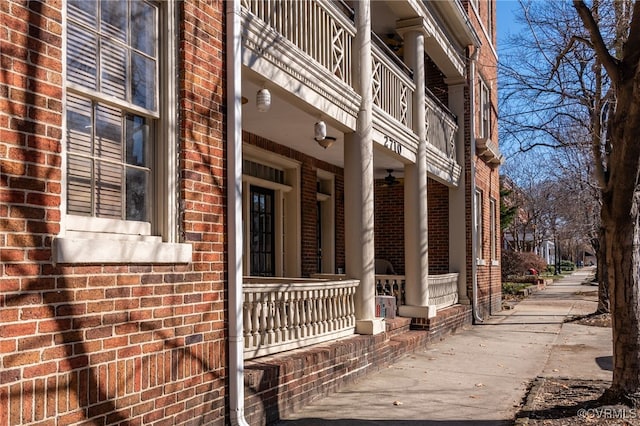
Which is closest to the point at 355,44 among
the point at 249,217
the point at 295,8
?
the point at 295,8

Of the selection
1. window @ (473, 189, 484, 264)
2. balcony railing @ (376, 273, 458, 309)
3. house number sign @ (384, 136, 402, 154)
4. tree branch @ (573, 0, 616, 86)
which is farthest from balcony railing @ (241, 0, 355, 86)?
window @ (473, 189, 484, 264)

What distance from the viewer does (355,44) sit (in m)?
8.85

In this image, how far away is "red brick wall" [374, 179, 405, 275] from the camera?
15617mm

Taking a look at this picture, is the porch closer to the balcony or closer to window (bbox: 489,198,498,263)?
the balcony

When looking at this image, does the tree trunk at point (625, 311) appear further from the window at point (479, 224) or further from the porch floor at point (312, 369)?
the window at point (479, 224)

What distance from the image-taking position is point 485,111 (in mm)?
17688

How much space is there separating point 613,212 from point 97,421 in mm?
5057

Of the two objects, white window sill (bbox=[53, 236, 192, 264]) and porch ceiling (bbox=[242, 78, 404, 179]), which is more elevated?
porch ceiling (bbox=[242, 78, 404, 179])

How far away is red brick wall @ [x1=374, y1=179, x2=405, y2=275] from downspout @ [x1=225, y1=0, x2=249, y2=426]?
1024 cm

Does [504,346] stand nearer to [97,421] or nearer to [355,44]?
[355,44]

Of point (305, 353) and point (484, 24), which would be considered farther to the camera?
point (484, 24)

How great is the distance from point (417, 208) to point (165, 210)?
6987mm

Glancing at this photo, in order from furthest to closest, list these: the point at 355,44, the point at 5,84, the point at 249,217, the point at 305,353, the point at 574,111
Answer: the point at 574,111 → the point at 249,217 → the point at 355,44 → the point at 305,353 → the point at 5,84

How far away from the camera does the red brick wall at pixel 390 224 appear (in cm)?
1562
